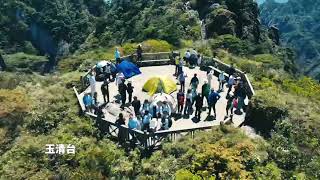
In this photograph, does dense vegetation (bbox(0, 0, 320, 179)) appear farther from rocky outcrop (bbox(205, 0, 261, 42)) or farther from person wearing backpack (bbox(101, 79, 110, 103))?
rocky outcrop (bbox(205, 0, 261, 42))

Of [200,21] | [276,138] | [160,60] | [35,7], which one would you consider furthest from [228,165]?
[35,7]

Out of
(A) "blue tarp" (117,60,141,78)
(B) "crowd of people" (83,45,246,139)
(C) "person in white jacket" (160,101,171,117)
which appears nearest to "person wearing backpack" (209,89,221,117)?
(B) "crowd of people" (83,45,246,139)

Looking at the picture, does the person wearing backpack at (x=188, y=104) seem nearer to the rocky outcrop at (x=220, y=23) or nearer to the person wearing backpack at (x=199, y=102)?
the person wearing backpack at (x=199, y=102)

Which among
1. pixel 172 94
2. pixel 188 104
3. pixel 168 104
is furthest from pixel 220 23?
pixel 168 104

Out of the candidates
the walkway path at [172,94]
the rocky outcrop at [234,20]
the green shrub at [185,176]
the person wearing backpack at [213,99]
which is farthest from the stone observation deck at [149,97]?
the rocky outcrop at [234,20]

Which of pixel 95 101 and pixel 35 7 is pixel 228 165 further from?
pixel 35 7

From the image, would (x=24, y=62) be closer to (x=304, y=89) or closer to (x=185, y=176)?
(x=304, y=89)
